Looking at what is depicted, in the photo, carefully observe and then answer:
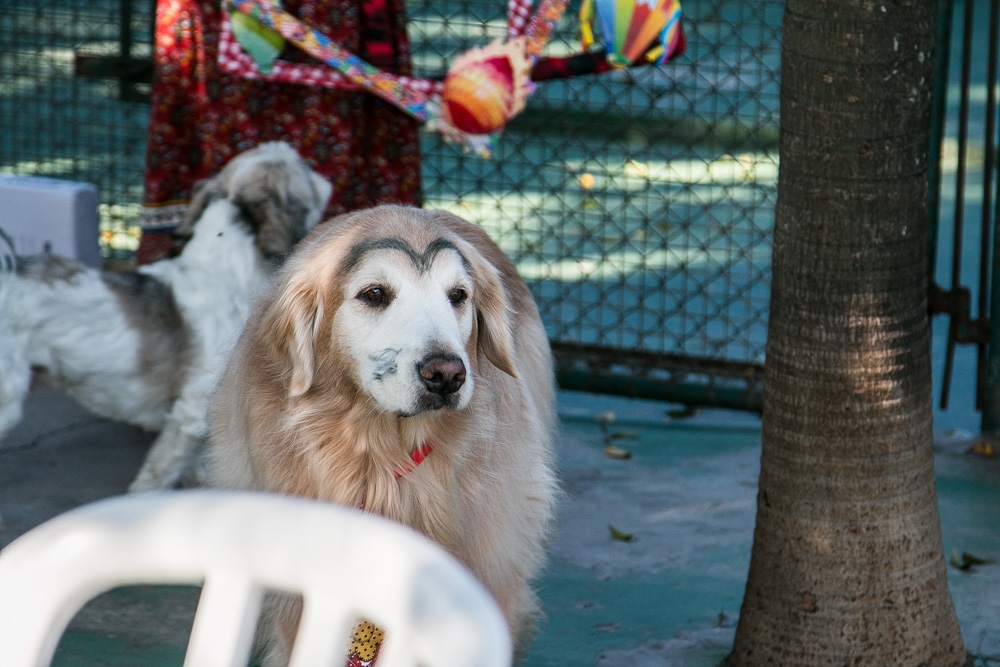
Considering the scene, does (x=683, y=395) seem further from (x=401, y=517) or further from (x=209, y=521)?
(x=209, y=521)

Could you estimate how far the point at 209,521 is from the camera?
4.72ft

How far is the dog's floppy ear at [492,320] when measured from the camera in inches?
107

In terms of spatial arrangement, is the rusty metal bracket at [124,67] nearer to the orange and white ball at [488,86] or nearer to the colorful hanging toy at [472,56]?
the colorful hanging toy at [472,56]

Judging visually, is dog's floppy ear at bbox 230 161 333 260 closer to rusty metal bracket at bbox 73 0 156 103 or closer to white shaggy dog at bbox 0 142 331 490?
white shaggy dog at bbox 0 142 331 490

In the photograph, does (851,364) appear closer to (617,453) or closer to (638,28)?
(638,28)

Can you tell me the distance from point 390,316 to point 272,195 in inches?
57.0

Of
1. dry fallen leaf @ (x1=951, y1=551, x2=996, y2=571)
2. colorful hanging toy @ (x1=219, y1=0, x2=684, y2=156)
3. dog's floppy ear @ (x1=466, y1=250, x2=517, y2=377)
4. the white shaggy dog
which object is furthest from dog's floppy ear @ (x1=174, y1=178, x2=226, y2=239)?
dry fallen leaf @ (x1=951, y1=551, x2=996, y2=571)

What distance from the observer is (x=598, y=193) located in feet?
19.9

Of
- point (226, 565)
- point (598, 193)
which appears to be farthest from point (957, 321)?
point (226, 565)

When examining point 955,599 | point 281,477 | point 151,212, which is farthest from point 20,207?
point 955,599

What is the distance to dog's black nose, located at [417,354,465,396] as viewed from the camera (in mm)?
2398

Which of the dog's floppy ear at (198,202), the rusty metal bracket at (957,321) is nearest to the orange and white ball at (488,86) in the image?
the dog's floppy ear at (198,202)

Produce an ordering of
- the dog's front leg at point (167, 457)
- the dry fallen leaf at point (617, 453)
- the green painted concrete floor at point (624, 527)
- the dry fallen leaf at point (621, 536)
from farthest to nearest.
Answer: the dry fallen leaf at point (617, 453), the dog's front leg at point (167, 457), the dry fallen leaf at point (621, 536), the green painted concrete floor at point (624, 527)

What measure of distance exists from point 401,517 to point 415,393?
38 centimetres
